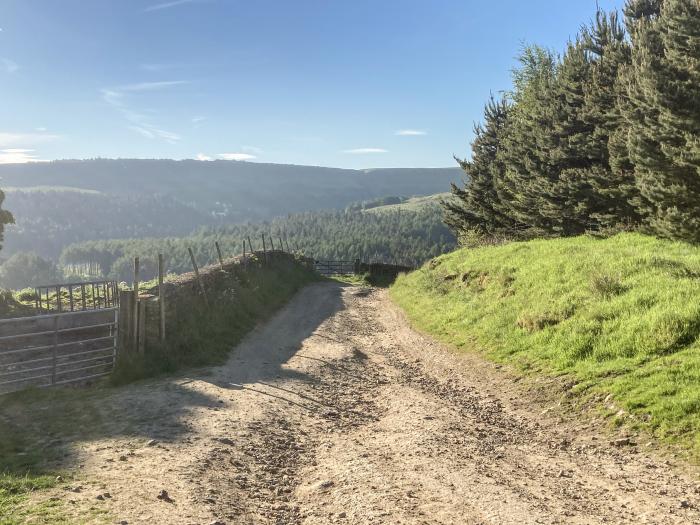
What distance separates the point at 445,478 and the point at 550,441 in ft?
8.85

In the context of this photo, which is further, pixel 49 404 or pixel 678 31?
pixel 678 31

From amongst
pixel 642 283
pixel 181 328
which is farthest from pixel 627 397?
pixel 181 328

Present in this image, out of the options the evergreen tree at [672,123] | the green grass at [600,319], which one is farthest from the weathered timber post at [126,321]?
the evergreen tree at [672,123]

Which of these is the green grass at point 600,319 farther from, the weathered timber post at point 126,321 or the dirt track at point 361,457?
the weathered timber post at point 126,321

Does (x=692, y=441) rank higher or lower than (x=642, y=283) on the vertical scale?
lower

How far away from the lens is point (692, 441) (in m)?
7.38

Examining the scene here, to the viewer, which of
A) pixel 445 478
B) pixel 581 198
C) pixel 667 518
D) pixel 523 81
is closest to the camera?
pixel 667 518

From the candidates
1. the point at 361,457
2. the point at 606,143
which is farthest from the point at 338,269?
the point at 361,457

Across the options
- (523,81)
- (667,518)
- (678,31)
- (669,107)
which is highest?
(523,81)

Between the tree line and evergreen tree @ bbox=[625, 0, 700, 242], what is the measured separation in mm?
41

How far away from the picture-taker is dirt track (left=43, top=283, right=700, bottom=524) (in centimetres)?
593

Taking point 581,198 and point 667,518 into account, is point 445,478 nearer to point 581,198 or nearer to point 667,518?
point 667,518

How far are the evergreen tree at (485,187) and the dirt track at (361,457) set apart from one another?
2812 cm

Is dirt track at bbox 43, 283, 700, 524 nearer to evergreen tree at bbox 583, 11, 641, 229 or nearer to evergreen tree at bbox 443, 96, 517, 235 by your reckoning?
evergreen tree at bbox 583, 11, 641, 229
